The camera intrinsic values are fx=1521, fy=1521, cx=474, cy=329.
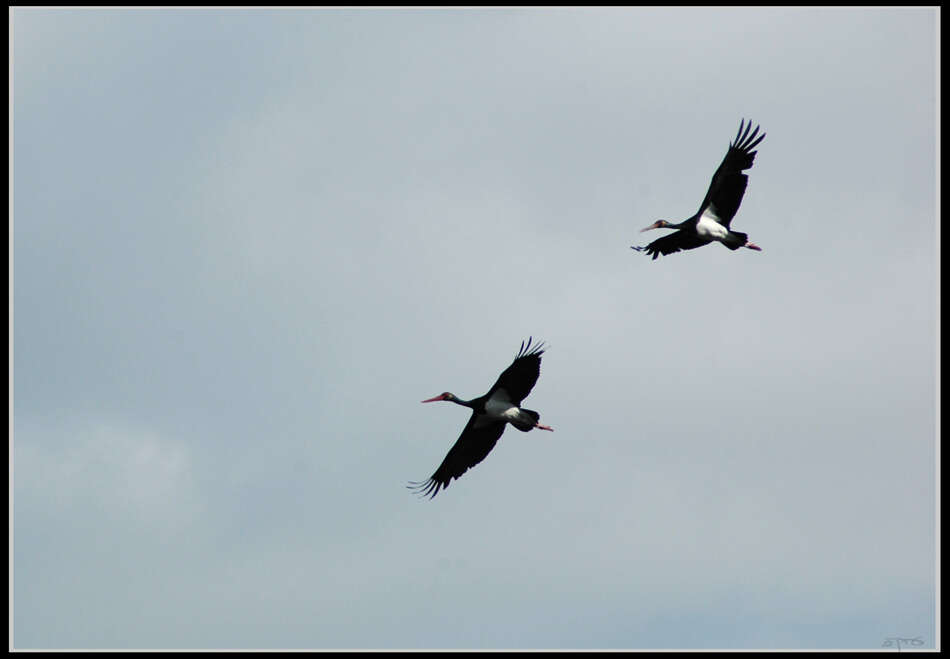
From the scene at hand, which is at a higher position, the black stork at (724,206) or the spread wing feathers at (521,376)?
the black stork at (724,206)

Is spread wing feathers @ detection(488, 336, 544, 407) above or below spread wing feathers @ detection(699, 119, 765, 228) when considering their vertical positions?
below

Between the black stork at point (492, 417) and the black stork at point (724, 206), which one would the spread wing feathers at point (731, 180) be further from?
the black stork at point (492, 417)

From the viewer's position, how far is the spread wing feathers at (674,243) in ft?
105

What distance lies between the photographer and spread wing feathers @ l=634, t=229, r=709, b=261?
105 feet

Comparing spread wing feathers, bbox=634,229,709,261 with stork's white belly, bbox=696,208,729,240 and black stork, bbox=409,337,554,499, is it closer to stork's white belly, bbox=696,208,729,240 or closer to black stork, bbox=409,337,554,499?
stork's white belly, bbox=696,208,729,240

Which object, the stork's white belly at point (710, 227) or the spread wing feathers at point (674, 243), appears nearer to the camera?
the stork's white belly at point (710, 227)

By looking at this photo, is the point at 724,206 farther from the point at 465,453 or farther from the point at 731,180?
the point at 465,453

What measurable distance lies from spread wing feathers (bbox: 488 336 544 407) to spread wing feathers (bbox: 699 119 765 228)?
5626 mm

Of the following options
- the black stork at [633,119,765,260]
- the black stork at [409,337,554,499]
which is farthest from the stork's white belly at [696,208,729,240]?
the black stork at [409,337,554,499]

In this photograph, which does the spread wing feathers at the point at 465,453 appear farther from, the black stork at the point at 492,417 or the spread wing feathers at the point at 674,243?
the spread wing feathers at the point at 674,243

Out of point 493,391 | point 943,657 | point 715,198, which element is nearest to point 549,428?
point 493,391

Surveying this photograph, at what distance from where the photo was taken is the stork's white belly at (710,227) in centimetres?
3120

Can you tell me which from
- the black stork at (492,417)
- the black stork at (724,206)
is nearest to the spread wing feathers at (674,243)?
the black stork at (724,206)

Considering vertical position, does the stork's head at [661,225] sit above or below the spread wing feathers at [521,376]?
above
